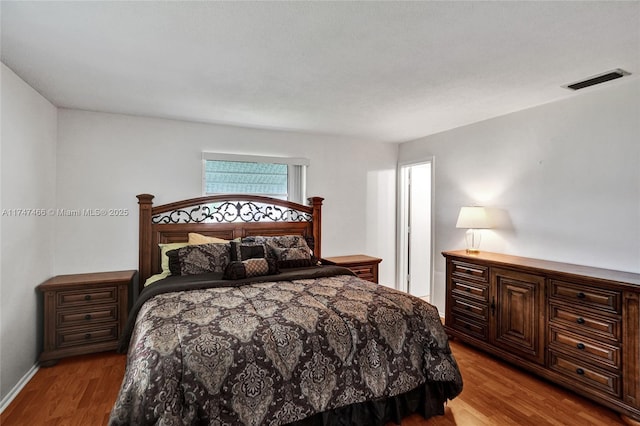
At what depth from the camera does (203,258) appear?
3.15 m

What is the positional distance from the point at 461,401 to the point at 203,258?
2474 mm

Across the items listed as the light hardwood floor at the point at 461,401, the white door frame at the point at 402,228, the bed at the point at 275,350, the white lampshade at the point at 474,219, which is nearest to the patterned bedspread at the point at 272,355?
the bed at the point at 275,350

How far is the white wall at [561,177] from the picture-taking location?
2.59 metres

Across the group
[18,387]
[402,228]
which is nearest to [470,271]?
[402,228]

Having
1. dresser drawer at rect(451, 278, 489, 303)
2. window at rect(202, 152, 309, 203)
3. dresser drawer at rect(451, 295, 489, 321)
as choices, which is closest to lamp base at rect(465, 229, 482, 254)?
dresser drawer at rect(451, 278, 489, 303)

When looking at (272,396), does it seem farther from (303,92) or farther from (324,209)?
(324,209)

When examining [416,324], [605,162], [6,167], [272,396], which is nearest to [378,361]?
[416,324]

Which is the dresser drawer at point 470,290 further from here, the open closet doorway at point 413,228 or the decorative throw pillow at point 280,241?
the decorative throw pillow at point 280,241

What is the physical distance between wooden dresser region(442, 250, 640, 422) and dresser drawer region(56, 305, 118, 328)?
3.49 metres

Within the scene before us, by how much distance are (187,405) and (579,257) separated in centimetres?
324

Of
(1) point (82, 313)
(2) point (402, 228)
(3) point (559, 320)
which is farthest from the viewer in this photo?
(2) point (402, 228)

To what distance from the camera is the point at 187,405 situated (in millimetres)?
1573

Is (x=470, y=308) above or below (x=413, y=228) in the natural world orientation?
below

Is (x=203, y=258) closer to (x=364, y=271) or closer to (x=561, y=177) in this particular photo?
(x=364, y=271)
